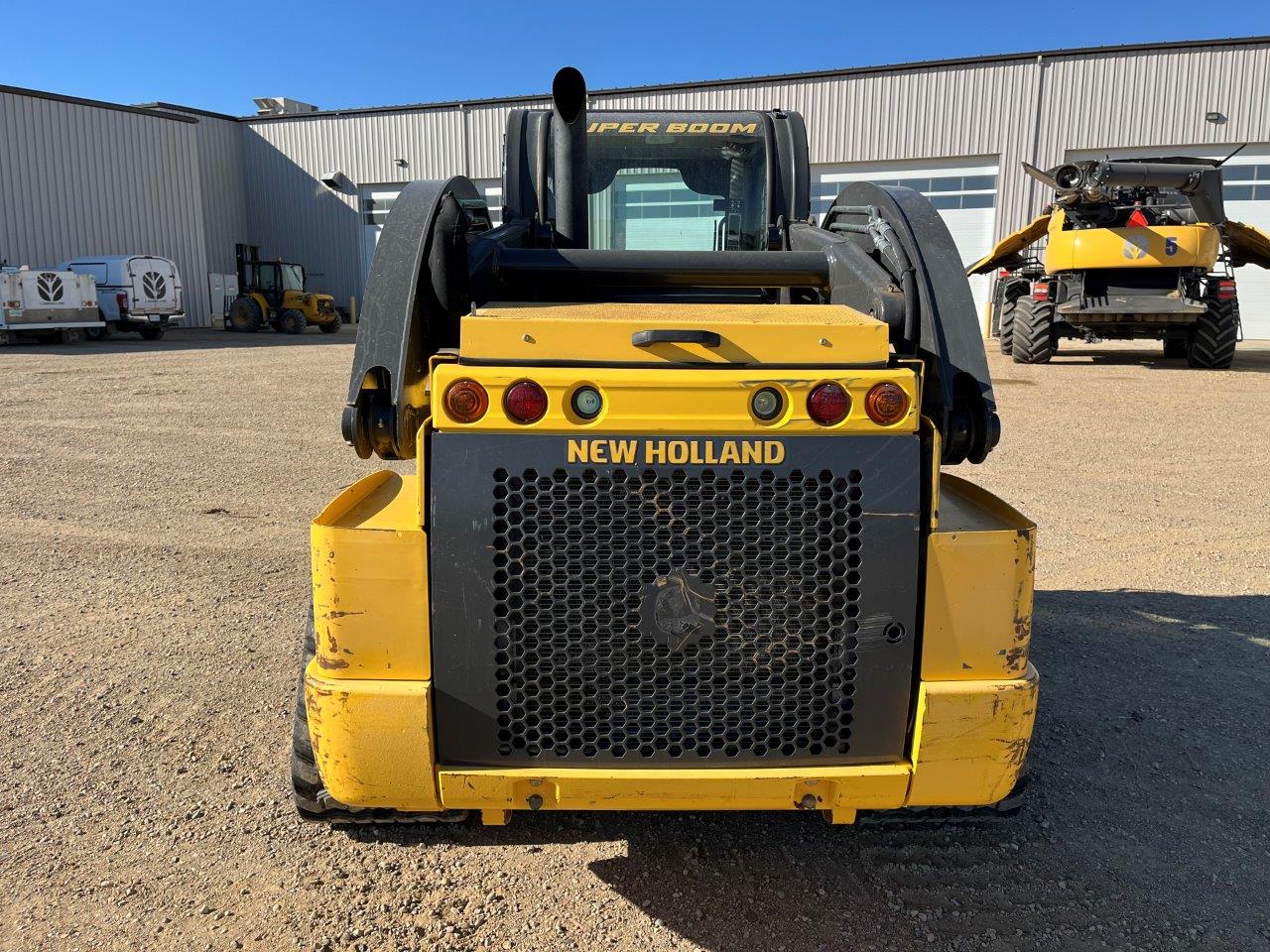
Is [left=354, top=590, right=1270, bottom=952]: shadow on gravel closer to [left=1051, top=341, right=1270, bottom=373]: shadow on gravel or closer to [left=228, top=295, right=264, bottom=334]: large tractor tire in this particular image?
[left=1051, top=341, right=1270, bottom=373]: shadow on gravel

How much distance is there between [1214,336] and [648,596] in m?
17.4

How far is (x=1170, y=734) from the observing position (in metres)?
3.91

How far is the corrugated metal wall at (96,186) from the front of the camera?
28484 mm

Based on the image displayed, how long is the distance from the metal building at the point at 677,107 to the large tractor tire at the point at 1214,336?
9369mm

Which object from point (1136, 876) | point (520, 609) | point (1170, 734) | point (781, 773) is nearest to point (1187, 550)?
point (1170, 734)

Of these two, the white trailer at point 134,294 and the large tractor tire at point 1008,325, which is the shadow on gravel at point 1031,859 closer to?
the large tractor tire at point 1008,325

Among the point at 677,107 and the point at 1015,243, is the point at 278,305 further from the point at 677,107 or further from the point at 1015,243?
the point at 1015,243

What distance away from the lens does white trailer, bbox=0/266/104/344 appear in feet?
73.3

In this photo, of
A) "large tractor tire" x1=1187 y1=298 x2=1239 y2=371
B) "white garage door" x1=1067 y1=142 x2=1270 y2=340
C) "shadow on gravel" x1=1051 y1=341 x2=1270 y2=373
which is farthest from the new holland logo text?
"white garage door" x1=1067 y1=142 x2=1270 y2=340

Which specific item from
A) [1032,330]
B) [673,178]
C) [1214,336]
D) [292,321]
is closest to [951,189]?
[1032,330]

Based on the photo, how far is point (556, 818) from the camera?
10.6ft

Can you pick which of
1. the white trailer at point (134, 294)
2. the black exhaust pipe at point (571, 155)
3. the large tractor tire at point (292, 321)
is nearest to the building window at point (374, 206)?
the large tractor tire at point (292, 321)

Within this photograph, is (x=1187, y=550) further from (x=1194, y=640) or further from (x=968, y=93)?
(x=968, y=93)

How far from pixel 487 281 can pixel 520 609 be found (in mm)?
1347
